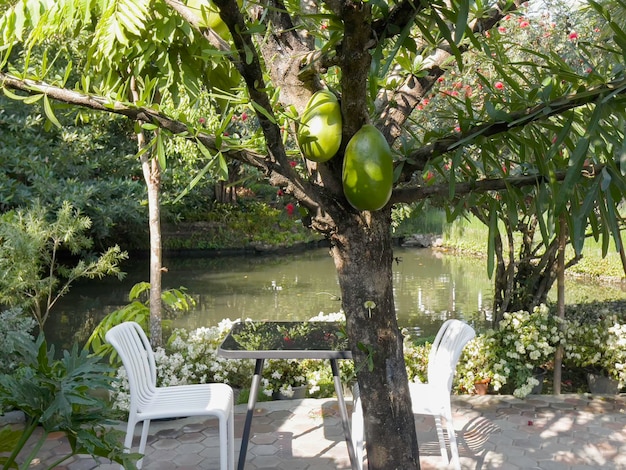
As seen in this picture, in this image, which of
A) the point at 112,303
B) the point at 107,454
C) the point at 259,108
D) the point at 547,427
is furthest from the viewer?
the point at 112,303

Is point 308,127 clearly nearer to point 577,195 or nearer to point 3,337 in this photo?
point 577,195

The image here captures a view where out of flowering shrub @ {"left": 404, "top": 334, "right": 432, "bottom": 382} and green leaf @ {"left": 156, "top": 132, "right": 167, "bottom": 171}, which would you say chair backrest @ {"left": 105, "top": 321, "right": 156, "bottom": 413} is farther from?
flowering shrub @ {"left": 404, "top": 334, "right": 432, "bottom": 382}

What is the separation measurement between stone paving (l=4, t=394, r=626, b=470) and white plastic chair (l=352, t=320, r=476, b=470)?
1.08 ft

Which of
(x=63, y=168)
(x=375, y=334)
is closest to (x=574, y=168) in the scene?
(x=375, y=334)

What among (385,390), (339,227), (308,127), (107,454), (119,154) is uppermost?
(119,154)

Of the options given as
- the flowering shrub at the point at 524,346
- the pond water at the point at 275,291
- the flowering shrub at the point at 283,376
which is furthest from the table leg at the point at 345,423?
the pond water at the point at 275,291

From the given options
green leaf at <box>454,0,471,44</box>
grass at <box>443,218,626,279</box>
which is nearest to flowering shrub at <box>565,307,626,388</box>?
green leaf at <box>454,0,471,44</box>

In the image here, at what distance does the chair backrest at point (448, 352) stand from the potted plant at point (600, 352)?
1608 millimetres

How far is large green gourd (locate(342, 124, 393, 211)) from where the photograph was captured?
108 cm

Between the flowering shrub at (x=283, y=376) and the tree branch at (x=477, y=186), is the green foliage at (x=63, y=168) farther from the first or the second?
the tree branch at (x=477, y=186)

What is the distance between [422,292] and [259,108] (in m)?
9.35

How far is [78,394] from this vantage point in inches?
43.7

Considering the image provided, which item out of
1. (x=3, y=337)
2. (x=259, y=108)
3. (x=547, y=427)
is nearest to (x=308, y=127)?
(x=259, y=108)

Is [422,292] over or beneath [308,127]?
beneath
